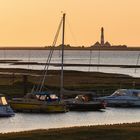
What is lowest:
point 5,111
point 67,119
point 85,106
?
point 85,106

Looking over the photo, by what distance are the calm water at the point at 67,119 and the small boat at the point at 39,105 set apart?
A: 106 centimetres

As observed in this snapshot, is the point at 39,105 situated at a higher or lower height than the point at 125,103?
higher

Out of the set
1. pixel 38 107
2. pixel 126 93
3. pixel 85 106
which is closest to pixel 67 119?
pixel 38 107

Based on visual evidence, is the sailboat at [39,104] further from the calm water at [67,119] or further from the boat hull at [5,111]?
the boat hull at [5,111]

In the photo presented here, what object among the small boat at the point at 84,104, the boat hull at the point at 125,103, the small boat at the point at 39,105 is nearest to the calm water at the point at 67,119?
the small boat at the point at 84,104

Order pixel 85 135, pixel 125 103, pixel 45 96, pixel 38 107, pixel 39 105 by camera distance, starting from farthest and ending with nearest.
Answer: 1. pixel 125 103
2. pixel 45 96
3. pixel 39 105
4. pixel 38 107
5. pixel 85 135

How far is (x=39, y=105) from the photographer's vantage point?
56.2 m

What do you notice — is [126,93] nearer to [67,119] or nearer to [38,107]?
[38,107]

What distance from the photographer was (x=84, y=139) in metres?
24.9

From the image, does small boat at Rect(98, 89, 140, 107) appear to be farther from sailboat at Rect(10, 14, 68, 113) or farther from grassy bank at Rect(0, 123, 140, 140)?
grassy bank at Rect(0, 123, 140, 140)

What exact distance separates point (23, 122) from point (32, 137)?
74.0 ft

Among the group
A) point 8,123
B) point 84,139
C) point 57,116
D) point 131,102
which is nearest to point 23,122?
point 8,123

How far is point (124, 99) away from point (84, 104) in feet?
23.1

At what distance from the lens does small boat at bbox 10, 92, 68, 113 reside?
55.7 m
